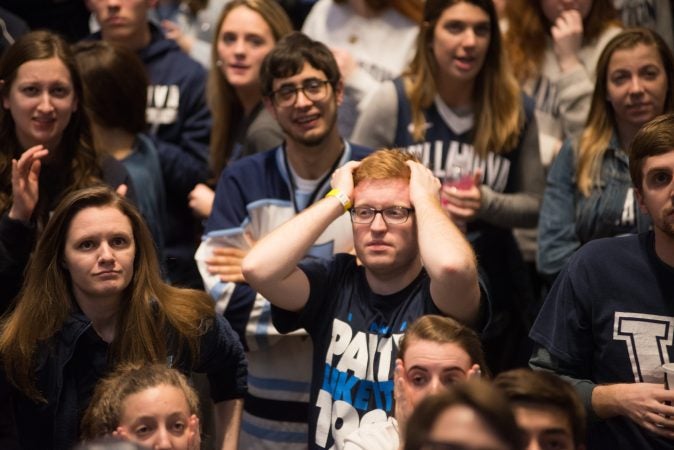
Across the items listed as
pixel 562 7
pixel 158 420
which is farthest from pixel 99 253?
pixel 562 7

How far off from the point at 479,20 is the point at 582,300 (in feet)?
6.07

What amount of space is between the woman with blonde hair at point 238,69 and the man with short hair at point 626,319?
2218 millimetres

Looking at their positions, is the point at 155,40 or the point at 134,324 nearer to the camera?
the point at 134,324

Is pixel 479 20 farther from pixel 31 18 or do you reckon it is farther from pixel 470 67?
pixel 31 18

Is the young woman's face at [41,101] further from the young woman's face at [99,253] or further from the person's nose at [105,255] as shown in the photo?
the person's nose at [105,255]

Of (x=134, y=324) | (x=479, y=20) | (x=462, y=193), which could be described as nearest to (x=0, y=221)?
(x=134, y=324)

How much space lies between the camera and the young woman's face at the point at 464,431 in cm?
296

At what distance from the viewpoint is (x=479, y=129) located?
18.9ft

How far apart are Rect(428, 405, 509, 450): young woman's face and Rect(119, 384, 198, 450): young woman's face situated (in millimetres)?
1253

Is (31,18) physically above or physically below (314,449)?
above

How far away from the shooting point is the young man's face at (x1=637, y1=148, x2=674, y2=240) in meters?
4.23

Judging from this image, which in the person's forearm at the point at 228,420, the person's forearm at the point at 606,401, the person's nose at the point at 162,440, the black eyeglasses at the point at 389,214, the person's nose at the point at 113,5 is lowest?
the person's forearm at the point at 228,420

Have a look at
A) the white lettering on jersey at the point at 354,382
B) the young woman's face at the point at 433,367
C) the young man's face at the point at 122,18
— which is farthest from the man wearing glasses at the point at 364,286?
the young man's face at the point at 122,18

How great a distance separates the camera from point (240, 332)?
527cm
